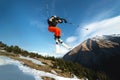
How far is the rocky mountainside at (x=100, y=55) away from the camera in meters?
101

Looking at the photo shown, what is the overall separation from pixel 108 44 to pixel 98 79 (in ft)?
297

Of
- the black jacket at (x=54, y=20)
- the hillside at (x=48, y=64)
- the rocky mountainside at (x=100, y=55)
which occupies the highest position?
the rocky mountainside at (x=100, y=55)

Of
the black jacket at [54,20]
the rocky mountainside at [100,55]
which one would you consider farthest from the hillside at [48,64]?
the rocky mountainside at [100,55]

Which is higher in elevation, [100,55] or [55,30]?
[100,55]

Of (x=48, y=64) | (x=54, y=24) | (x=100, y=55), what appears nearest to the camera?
(x=54, y=24)

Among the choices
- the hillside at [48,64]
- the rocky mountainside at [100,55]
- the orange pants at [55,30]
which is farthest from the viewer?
the rocky mountainside at [100,55]

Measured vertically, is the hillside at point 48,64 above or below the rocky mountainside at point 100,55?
below

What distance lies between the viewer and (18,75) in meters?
19.1

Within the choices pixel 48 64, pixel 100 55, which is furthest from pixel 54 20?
pixel 100 55

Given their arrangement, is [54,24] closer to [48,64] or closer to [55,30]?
[55,30]

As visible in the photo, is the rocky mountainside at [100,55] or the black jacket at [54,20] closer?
the black jacket at [54,20]

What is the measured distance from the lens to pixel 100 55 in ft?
379

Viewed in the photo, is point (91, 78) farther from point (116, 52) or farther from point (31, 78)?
point (116, 52)

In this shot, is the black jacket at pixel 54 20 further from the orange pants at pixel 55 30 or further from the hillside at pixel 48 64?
the hillside at pixel 48 64
